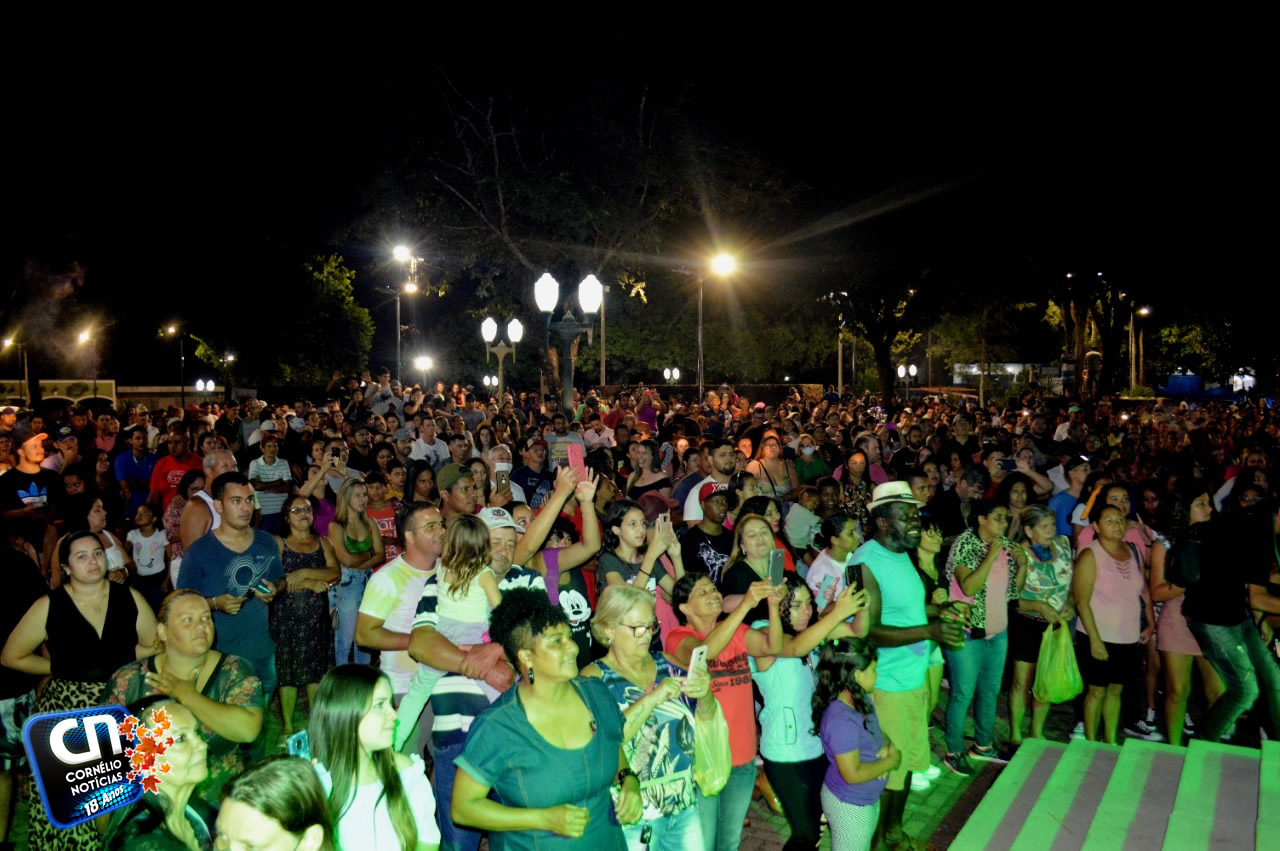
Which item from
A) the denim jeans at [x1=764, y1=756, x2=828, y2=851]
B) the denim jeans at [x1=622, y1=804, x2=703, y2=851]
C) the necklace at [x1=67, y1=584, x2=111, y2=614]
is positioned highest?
the necklace at [x1=67, y1=584, x2=111, y2=614]

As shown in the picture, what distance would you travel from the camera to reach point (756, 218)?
25562 millimetres

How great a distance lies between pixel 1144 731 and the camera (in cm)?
683

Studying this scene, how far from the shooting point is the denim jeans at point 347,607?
6.72m

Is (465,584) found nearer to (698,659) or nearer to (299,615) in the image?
(698,659)

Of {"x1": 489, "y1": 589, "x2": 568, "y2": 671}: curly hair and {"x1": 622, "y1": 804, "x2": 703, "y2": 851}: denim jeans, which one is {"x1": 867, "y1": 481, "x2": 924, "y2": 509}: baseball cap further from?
{"x1": 489, "y1": 589, "x2": 568, "y2": 671}: curly hair

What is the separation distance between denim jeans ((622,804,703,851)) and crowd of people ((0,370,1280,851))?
0.04ft

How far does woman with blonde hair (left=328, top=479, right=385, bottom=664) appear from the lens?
678 cm

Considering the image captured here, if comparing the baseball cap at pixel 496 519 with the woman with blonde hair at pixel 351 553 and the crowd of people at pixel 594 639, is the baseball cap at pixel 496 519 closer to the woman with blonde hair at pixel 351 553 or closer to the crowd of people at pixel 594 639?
the crowd of people at pixel 594 639

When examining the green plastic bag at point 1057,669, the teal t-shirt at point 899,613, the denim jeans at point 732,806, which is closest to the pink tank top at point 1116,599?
the green plastic bag at point 1057,669

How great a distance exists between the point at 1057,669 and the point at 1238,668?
1.10 metres

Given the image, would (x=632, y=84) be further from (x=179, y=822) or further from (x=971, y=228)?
(x=179, y=822)

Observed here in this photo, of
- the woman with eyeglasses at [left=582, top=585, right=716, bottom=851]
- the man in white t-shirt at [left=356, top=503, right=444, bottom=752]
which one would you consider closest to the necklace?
the man in white t-shirt at [left=356, top=503, right=444, bottom=752]

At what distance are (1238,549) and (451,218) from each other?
19.2 meters

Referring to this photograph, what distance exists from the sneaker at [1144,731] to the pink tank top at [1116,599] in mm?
941
